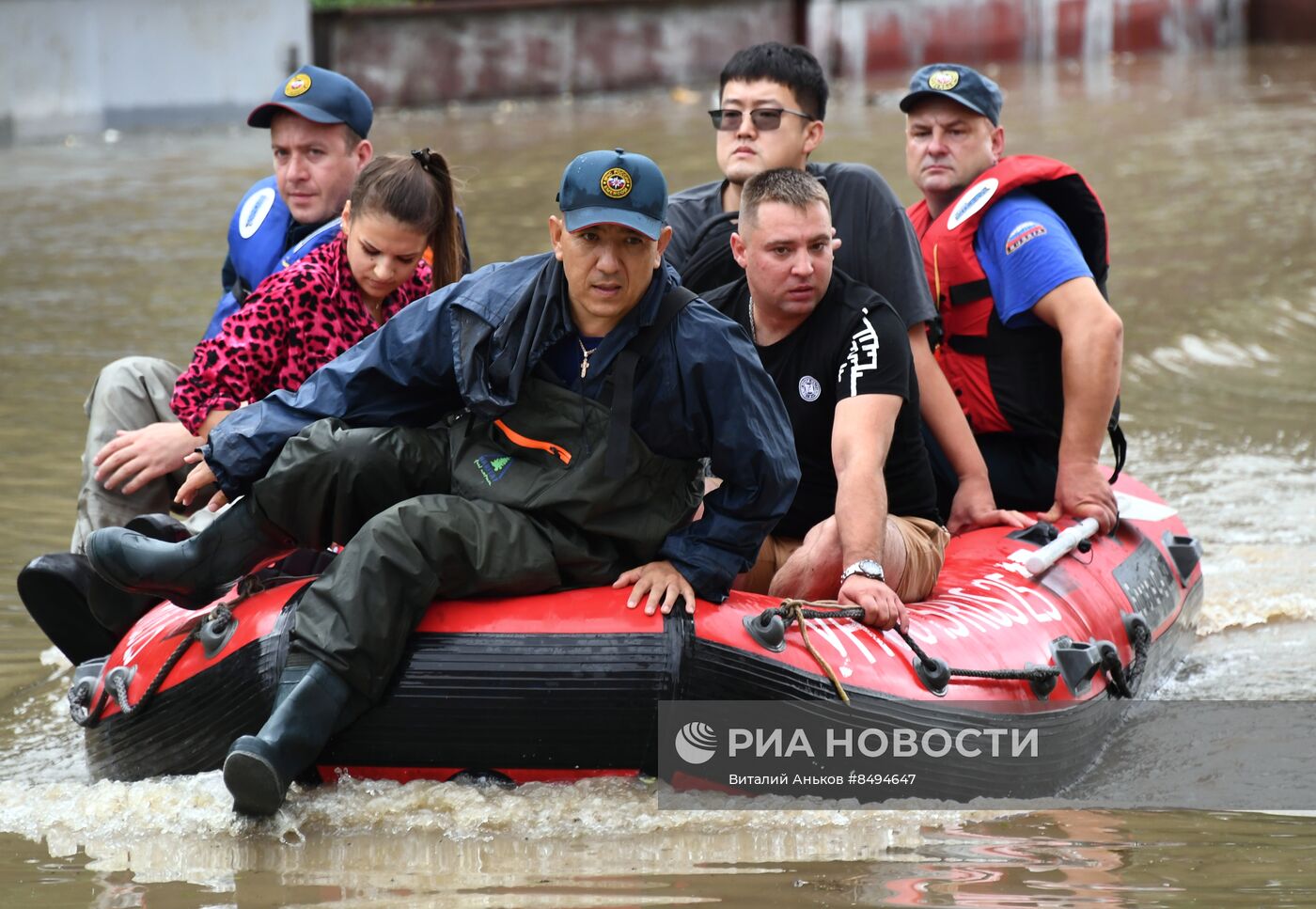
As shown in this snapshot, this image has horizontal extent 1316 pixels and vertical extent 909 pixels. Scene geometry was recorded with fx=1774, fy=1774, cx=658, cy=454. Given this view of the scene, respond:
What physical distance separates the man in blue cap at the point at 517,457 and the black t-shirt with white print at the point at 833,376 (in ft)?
2.05

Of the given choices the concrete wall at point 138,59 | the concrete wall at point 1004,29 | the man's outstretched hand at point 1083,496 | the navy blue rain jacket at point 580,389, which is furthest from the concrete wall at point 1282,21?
the navy blue rain jacket at point 580,389

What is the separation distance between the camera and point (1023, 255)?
17.7 ft

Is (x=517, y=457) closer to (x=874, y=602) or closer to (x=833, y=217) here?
(x=874, y=602)

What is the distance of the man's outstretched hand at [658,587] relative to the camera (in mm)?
3936

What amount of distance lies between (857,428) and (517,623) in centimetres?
110

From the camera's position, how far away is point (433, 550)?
3.85 meters

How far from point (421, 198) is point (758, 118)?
1.24 m

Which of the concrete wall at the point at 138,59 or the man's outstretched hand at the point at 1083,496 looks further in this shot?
the concrete wall at the point at 138,59

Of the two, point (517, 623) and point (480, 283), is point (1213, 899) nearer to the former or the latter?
point (517, 623)

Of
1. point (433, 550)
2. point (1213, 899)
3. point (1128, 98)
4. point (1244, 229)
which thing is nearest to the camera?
point (1213, 899)

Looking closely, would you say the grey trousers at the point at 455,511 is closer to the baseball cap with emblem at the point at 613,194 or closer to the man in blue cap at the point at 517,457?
the man in blue cap at the point at 517,457

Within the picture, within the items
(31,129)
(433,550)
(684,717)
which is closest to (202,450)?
(433,550)

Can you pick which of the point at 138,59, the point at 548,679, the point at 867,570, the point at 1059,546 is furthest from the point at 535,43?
the point at 548,679

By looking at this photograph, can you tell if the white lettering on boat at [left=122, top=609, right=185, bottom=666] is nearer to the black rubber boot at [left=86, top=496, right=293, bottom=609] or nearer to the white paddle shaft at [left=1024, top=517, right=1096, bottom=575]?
the black rubber boot at [left=86, top=496, right=293, bottom=609]
